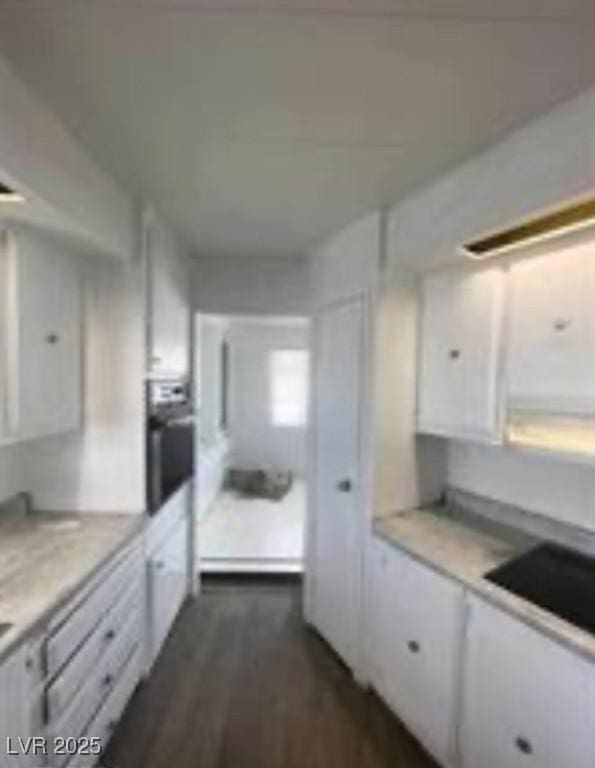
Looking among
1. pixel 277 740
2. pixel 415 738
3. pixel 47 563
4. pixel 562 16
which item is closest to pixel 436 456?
pixel 415 738

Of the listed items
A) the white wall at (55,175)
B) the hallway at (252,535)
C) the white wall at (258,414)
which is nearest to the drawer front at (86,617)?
the white wall at (55,175)

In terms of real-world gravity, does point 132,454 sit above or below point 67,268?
below

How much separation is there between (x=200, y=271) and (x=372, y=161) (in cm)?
201

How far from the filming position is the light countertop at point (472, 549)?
1.59 m

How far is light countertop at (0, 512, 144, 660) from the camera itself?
1574 mm

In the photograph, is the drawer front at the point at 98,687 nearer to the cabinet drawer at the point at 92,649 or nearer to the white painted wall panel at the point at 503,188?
the cabinet drawer at the point at 92,649

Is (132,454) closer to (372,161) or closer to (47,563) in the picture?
(47,563)

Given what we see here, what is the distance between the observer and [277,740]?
7.78 feet

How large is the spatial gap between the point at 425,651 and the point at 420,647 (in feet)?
0.13

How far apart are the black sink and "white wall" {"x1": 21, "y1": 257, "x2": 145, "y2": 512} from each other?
5.52 feet

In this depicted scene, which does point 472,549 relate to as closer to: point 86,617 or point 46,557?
point 86,617

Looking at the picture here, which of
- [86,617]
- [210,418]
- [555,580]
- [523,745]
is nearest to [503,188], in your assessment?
[555,580]

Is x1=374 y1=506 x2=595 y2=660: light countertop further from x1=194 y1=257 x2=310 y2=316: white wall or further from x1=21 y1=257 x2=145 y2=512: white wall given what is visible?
x1=194 y1=257 x2=310 y2=316: white wall

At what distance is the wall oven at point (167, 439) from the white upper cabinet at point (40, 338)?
1.21ft
